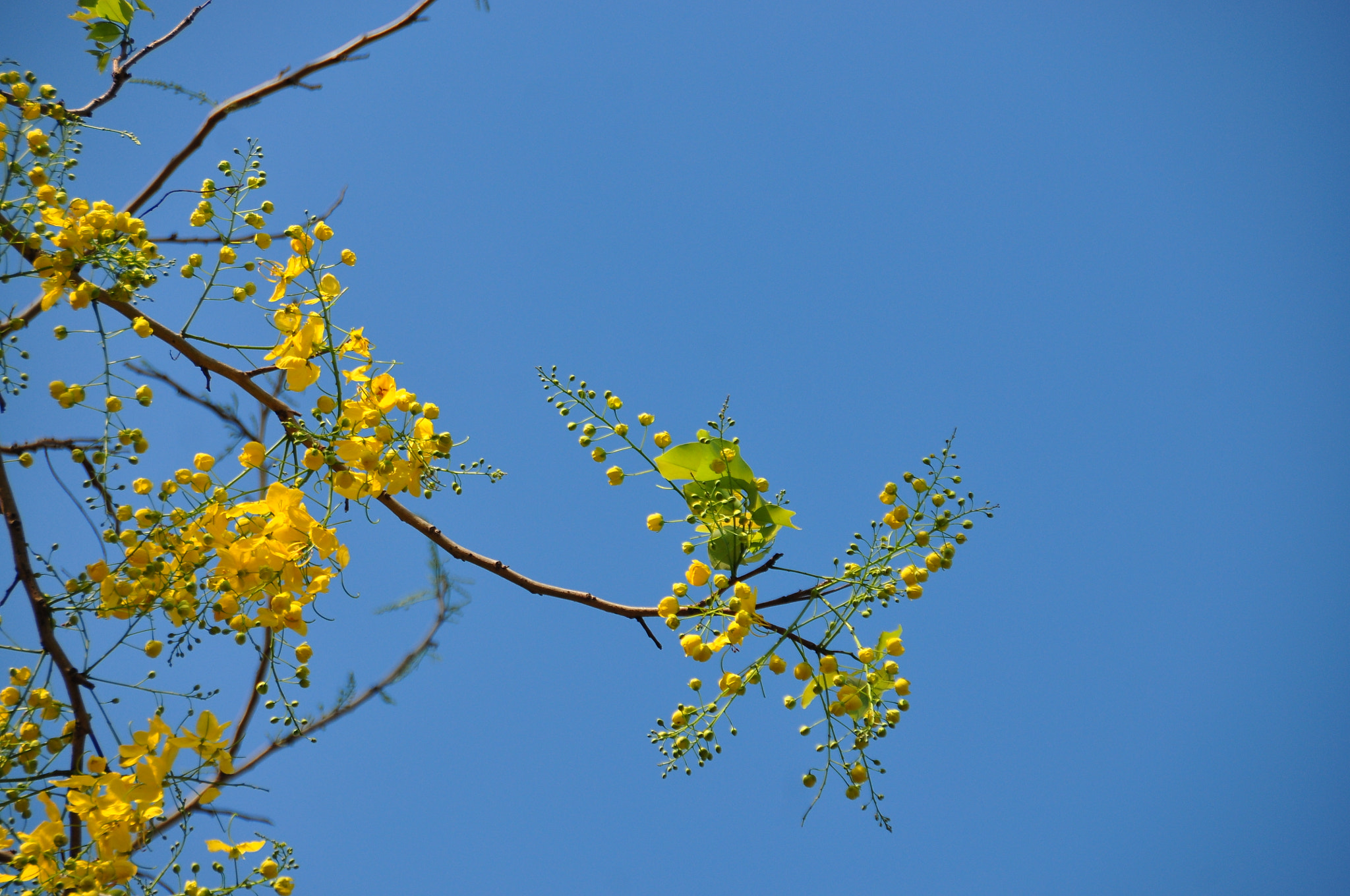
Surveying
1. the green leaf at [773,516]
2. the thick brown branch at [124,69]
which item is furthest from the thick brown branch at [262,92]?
the green leaf at [773,516]

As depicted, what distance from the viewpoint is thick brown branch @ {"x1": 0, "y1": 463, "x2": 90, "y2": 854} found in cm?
143

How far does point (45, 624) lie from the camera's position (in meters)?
1.44

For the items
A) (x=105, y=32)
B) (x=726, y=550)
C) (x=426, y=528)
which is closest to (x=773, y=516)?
(x=726, y=550)

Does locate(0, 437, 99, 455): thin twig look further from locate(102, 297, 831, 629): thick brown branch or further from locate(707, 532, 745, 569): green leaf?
locate(707, 532, 745, 569): green leaf

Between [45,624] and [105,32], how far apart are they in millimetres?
1263

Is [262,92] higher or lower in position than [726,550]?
higher

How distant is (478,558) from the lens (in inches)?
52.8

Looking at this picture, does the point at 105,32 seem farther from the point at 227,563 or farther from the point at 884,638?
the point at 884,638

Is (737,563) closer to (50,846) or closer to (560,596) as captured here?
(560,596)

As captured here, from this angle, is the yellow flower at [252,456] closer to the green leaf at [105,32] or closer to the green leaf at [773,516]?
the green leaf at [773,516]

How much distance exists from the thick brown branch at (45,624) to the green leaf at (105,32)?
0.96 m

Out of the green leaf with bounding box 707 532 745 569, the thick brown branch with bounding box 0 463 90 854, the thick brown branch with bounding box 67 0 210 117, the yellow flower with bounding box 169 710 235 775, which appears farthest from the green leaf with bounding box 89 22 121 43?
the green leaf with bounding box 707 532 745 569

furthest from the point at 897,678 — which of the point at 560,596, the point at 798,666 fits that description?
the point at 560,596

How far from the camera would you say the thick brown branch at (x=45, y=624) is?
1.43m
